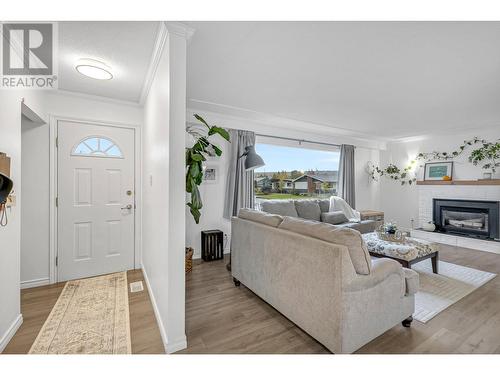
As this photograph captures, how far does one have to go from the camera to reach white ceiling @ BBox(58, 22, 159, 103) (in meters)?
1.73

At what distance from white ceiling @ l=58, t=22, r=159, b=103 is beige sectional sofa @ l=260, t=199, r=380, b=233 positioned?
9.12ft

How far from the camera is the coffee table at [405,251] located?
284 cm

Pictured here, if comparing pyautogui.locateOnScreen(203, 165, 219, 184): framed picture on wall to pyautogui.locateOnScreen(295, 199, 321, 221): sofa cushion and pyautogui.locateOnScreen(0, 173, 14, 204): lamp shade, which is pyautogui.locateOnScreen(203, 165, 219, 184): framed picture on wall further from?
pyautogui.locateOnScreen(0, 173, 14, 204): lamp shade

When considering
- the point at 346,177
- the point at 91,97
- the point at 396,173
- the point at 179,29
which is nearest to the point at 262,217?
the point at 179,29

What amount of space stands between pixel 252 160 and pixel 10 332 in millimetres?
3349

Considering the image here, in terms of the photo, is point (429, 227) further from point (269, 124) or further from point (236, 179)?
point (236, 179)

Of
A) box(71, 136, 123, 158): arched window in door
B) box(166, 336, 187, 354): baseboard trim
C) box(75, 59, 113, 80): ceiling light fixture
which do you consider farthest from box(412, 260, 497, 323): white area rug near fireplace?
box(71, 136, 123, 158): arched window in door

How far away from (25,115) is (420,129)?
6507 millimetres

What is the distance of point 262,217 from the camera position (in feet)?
8.04

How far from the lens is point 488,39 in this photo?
1.94 meters

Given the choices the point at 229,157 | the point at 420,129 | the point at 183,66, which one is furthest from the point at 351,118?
the point at 183,66

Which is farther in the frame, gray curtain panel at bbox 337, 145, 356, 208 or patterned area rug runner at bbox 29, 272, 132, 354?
gray curtain panel at bbox 337, 145, 356, 208

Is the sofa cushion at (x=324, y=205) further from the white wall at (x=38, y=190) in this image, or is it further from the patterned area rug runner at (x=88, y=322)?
the white wall at (x=38, y=190)
